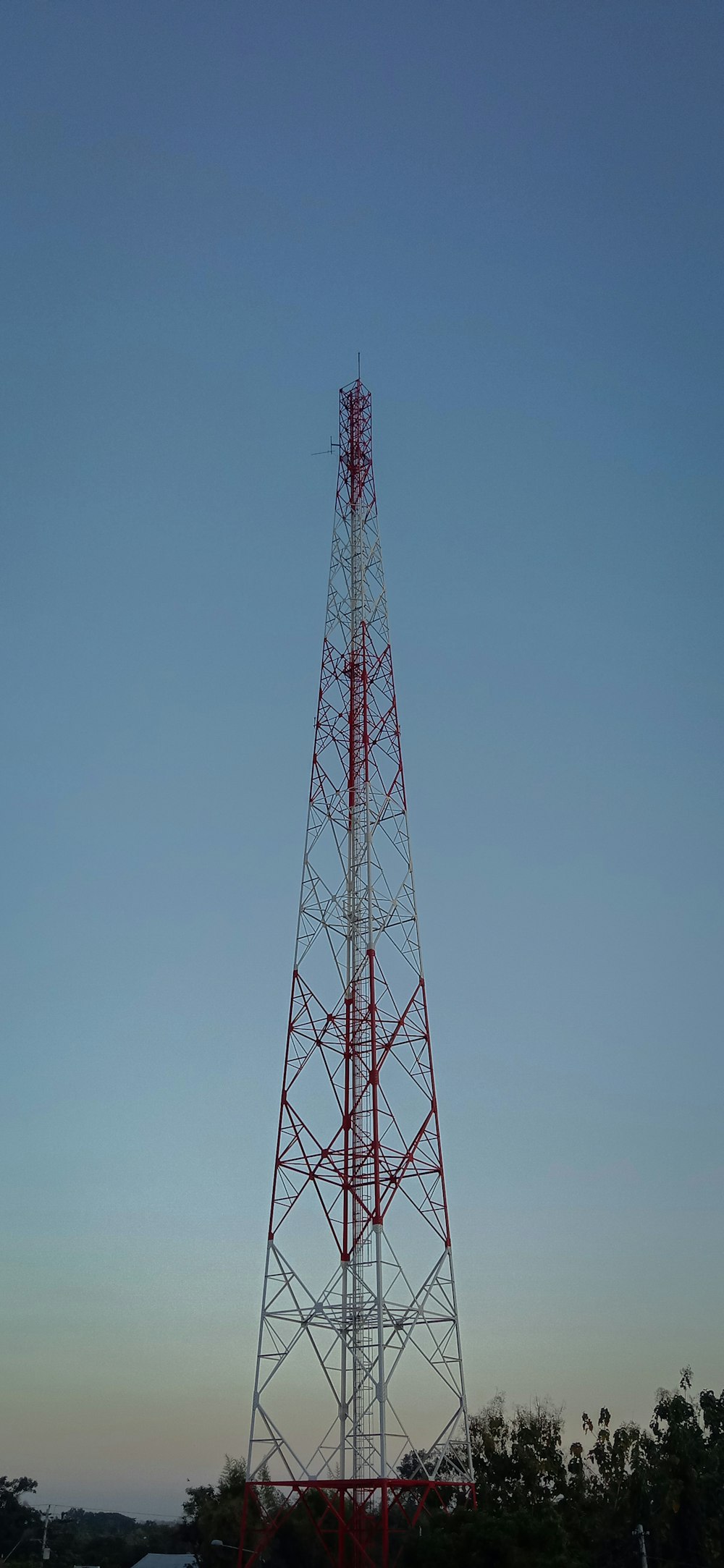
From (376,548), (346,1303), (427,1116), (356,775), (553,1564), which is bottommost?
(553,1564)

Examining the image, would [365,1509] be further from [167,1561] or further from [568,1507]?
[167,1561]

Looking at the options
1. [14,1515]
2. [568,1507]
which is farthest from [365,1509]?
[14,1515]

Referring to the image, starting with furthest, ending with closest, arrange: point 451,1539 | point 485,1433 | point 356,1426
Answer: point 485,1433, point 451,1539, point 356,1426

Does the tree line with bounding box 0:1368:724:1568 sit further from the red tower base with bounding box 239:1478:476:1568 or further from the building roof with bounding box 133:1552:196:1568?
the building roof with bounding box 133:1552:196:1568

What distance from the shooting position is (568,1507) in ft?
155

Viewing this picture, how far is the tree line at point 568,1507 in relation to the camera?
3516cm

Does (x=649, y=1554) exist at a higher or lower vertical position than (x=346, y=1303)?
lower

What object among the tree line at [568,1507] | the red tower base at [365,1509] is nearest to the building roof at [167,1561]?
the tree line at [568,1507]

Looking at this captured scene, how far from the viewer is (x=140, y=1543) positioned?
3501 inches

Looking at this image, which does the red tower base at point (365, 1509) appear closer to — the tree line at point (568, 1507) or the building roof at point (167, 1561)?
the tree line at point (568, 1507)

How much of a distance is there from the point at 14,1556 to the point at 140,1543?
9860 mm

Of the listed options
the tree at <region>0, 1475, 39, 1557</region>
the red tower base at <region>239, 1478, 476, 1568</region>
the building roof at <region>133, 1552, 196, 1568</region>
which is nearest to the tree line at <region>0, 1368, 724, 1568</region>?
the red tower base at <region>239, 1478, 476, 1568</region>

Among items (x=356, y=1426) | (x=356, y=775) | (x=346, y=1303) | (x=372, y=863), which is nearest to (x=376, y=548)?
(x=356, y=775)

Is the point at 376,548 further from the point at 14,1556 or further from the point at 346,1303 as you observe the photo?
the point at 14,1556
